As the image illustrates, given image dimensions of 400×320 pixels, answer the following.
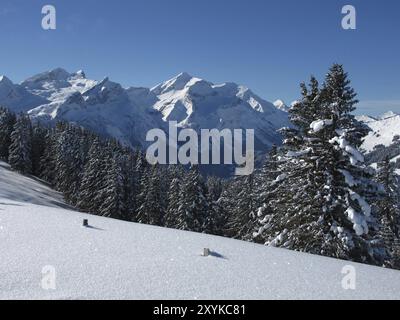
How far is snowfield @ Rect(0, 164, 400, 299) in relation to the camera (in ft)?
24.9

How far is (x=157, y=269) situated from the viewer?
30.1 feet

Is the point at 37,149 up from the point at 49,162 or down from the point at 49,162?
up

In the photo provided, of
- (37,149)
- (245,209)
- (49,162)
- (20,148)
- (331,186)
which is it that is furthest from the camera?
(37,149)

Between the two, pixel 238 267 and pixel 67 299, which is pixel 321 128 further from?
pixel 67 299

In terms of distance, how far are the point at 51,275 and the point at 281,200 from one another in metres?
16.5

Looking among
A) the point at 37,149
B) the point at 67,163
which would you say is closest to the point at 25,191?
the point at 67,163

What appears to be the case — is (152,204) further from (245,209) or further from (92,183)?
(245,209)

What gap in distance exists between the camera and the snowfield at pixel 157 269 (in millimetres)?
7602
